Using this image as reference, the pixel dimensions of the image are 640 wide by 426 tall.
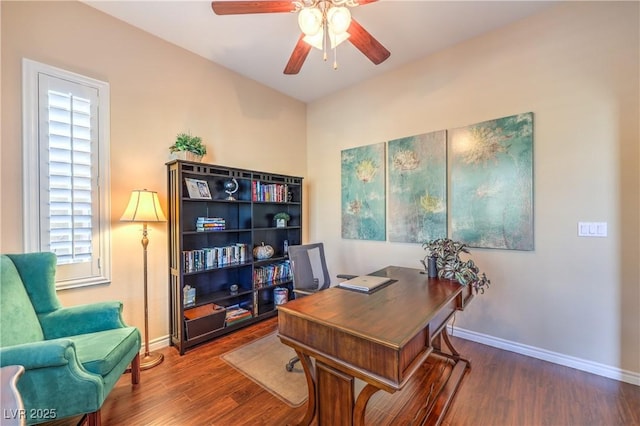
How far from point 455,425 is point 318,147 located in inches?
136

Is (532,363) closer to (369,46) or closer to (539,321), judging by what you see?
(539,321)

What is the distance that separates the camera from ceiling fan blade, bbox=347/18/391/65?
1.78 metres

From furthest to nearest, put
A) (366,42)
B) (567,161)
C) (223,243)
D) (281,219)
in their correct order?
(281,219)
(223,243)
(567,161)
(366,42)

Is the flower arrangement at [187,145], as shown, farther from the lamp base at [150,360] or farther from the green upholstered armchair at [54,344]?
the lamp base at [150,360]

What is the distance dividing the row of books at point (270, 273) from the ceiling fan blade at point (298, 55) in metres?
2.07

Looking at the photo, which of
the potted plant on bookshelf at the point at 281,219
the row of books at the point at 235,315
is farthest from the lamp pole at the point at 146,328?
the potted plant on bookshelf at the point at 281,219

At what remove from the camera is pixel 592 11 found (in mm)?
2072

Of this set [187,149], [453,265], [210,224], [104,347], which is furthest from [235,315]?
[453,265]

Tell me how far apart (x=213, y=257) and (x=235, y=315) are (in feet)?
2.37

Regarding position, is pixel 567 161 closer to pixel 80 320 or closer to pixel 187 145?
pixel 187 145

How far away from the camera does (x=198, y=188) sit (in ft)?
8.82

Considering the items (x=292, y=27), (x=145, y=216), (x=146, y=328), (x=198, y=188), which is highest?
(x=292, y=27)

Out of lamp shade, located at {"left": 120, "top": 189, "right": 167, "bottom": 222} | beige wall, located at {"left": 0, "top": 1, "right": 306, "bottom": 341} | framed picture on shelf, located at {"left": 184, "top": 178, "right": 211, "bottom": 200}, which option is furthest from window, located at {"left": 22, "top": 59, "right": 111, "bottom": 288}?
framed picture on shelf, located at {"left": 184, "top": 178, "right": 211, "bottom": 200}

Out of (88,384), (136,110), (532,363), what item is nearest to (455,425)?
(532,363)
